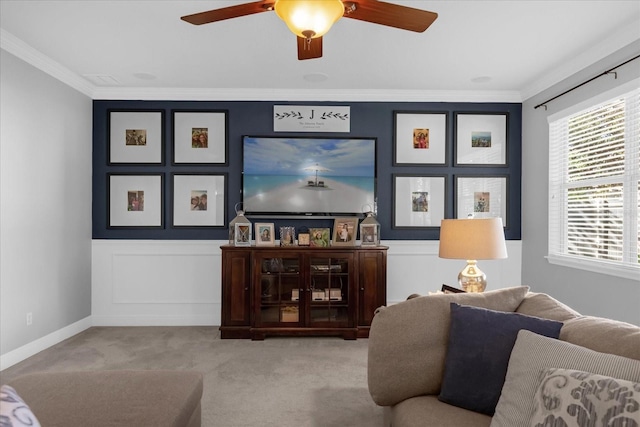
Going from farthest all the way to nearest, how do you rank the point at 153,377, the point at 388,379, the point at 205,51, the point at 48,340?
the point at 48,340 < the point at 205,51 < the point at 153,377 < the point at 388,379

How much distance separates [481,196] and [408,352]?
333 cm

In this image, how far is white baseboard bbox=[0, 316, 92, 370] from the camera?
10.7 ft

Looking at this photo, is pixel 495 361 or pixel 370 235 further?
pixel 370 235

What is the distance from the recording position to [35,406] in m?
1.61

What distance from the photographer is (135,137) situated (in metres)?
4.57

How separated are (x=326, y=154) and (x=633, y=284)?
2997 millimetres

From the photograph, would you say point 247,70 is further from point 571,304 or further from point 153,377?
point 571,304

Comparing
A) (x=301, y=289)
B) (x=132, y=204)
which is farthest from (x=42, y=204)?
(x=301, y=289)

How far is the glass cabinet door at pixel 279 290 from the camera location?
409 centimetres

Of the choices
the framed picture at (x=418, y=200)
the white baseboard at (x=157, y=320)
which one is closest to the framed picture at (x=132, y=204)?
the white baseboard at (x=157, y=320)

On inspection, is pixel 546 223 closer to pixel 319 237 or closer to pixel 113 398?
pixel 319 237

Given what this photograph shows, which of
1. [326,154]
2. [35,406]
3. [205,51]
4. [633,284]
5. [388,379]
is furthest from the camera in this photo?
[326,154]

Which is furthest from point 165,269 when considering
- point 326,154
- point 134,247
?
point 326,154

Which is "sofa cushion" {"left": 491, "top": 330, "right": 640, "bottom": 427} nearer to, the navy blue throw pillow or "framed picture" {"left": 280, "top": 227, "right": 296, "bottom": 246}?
the navy blue throw pillow
